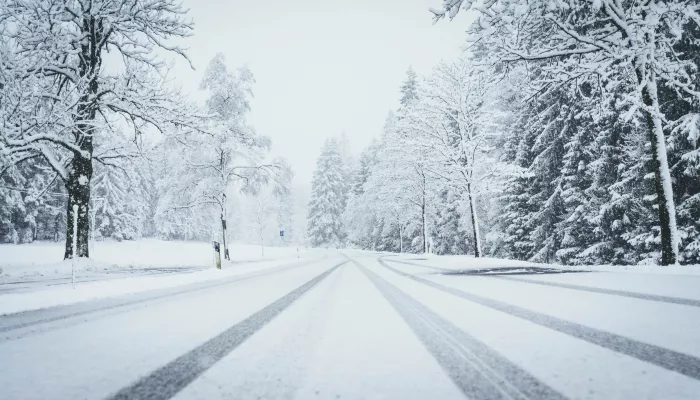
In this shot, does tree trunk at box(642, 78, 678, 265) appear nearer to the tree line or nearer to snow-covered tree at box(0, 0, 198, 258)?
the tree line

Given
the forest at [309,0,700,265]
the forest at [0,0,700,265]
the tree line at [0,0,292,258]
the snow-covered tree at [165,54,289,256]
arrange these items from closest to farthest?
the forest at [309,0,700,265] → the forest at [0,0,700,265] → the tree line at [0,0,292,258] → the snow-covered tree at [165,54,289,256]

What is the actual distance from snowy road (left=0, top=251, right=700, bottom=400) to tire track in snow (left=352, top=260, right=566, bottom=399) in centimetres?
1

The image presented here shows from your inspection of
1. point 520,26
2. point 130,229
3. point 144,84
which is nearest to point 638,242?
point 520,26

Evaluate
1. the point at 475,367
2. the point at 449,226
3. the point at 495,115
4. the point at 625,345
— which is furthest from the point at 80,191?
the point at 449,226

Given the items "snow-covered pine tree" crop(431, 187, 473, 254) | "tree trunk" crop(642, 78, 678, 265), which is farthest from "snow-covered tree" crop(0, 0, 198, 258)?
"snow-covered pine tree" crop(431, 187, 473, 254)

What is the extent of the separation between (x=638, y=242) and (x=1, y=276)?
23382mm

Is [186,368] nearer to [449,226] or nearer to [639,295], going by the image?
[639,295]

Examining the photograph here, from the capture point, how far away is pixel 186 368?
85.2 inches

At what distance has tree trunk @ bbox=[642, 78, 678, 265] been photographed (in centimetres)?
926

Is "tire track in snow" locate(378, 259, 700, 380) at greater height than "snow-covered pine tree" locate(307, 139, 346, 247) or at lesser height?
→ lesser

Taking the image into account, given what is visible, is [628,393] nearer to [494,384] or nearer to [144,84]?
[494,384]

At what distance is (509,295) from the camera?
530 cm

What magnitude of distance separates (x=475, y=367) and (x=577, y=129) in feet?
66.5

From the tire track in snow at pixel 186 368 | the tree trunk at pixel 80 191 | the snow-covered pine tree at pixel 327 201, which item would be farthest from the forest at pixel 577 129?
the snow-covered pine tree at pixel 327 201
